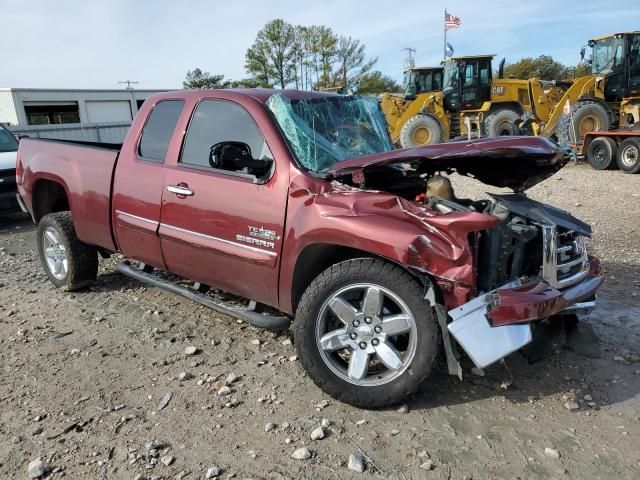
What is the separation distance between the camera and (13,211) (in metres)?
9.03

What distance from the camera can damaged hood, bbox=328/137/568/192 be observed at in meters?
3.24

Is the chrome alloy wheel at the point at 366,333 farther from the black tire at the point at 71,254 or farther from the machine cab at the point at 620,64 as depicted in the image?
the machine cab at the point at 620,64

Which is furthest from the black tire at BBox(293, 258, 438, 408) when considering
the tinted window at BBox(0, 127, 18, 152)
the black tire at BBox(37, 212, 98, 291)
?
the tinted window at BBox(0, 127, 18, 152)

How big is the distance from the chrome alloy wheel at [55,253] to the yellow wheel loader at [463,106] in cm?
1376

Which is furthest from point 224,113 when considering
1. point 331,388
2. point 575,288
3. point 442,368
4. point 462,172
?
point 575,288

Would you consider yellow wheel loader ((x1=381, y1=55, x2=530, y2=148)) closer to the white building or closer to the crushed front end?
the crushed front end

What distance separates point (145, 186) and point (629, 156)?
1212cm

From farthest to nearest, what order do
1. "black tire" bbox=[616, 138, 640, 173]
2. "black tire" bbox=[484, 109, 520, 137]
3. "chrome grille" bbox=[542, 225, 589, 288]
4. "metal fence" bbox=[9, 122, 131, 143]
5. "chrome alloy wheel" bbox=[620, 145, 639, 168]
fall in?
1. "metal fence" bbox=[9, 122, 131, 143]
2. "black tire" bbox=[484, 109, 520, 137]
3. "chrome alloy wheel" bbox=[620, 145, 639, 168]
4. "black tire" bbox=[616, 138, 640, 173]
5. "chrome grille" bbox=[542, 225, 589, 288]

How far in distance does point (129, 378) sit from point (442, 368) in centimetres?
214

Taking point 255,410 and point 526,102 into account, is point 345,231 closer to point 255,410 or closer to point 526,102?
point 255,410

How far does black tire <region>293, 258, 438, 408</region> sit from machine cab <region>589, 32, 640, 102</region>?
51.1ft

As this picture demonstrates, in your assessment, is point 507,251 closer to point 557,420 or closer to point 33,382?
point 557,420

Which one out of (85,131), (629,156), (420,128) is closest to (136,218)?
(629,156)

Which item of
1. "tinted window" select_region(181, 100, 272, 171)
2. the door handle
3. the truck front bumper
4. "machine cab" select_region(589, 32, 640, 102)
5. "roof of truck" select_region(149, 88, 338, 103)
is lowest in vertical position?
the truck front bumper
